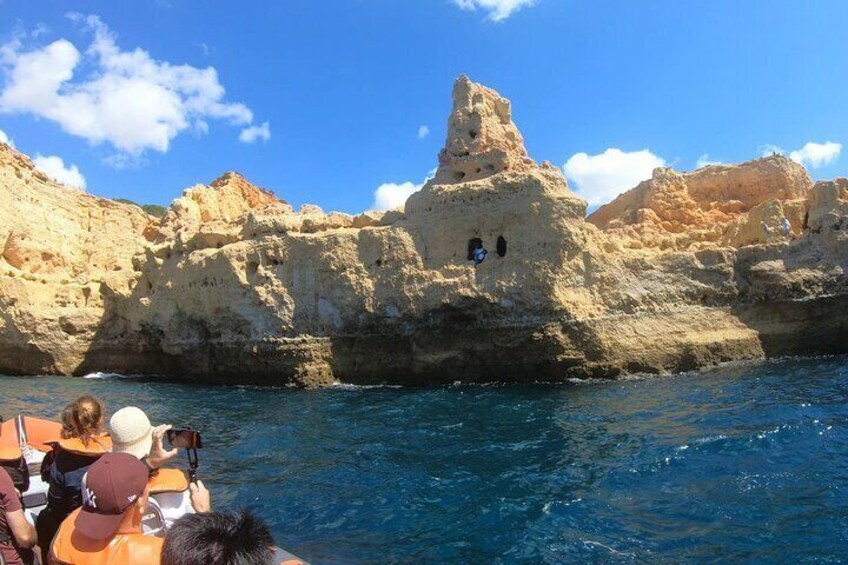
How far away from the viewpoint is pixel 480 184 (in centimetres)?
1812

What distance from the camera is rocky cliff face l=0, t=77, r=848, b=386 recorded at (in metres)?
17.2

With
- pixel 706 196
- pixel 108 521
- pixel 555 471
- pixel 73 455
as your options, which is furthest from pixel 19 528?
pixel 706 196

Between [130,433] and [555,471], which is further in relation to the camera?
[555,471]

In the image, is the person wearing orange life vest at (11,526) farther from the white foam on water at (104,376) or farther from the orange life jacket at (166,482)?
the white foam on water at (104,376)

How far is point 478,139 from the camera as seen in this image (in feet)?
64.0

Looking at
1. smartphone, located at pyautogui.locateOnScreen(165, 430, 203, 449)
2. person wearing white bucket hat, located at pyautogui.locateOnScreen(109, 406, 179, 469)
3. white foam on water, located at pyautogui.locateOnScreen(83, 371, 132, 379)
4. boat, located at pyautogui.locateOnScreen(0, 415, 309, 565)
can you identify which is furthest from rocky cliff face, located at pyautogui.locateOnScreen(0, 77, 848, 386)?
person wearing white bucket hat, located at pyautogui.locateOnScreen(109, 406, 179, 469)

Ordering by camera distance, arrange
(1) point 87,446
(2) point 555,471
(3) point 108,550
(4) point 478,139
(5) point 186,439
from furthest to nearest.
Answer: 1. (4) point 478,139
2. (2) point 555,471
3. (1) point 87,446
4. (5) point 186,439
5. (3) point 108,550

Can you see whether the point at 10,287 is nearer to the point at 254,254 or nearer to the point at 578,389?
the point at 254,254

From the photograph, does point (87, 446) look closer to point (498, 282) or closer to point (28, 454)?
point (28, 454)

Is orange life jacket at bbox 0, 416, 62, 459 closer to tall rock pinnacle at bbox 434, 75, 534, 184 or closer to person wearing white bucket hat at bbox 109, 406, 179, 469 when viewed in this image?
person wearing white bucket hat at bbox 109, 406, 179, 469

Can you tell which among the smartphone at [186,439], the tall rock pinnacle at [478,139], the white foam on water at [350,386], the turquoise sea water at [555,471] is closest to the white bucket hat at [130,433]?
the smartphone at [186,439]

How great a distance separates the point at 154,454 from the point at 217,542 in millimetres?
2123

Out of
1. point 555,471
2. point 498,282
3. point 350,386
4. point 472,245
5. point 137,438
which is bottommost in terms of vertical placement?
point 555,471

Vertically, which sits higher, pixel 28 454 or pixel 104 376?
pixel 28 454
